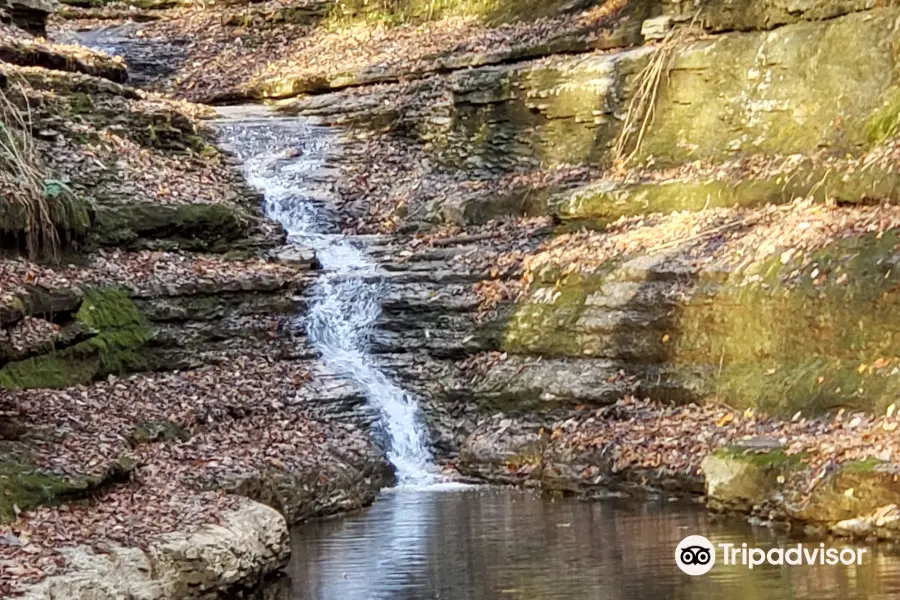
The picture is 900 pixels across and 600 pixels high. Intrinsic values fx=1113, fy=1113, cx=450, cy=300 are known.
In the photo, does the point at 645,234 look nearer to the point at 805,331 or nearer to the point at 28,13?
the point at 805,331

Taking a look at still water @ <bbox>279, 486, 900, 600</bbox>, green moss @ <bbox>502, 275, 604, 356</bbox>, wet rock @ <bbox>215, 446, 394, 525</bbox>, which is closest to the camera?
still water @ <bbox>279, 486, 900, 600</bbox>

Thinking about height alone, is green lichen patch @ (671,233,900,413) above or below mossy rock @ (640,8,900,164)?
below

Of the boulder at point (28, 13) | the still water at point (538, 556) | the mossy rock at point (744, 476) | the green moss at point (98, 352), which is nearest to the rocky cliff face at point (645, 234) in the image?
the mossy rock at point (744, 476)

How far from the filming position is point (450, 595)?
302 inches

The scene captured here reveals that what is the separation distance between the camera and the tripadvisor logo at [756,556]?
26.2 ft

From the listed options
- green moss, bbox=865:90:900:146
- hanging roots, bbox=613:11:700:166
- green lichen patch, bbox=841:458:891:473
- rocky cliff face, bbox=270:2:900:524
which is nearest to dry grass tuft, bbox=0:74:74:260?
rocky cliff face, bbox=270:2:900:524

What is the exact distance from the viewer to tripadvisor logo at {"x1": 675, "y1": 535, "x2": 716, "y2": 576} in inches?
313

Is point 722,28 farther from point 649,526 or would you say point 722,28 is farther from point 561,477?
point 649,526

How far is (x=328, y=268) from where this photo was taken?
54.1 feet

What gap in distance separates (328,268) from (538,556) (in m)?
8.57

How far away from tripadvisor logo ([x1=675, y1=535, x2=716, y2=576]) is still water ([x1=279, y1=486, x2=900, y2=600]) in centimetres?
8

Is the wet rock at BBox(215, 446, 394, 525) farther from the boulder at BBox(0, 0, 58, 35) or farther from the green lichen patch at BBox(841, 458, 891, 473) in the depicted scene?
the boulder at BBox(0, 0, 58, 35)

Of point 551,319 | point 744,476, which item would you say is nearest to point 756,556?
point 744,476

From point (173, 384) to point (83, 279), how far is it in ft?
6.19
